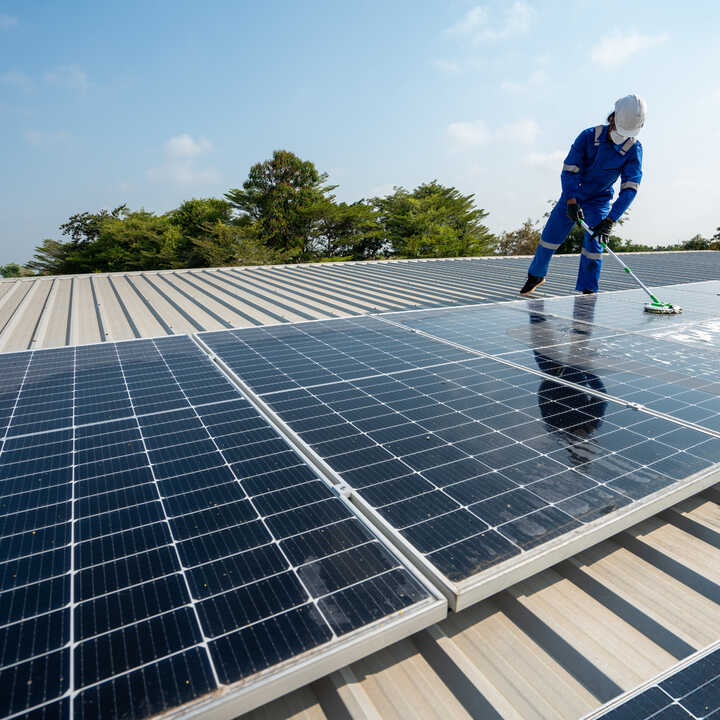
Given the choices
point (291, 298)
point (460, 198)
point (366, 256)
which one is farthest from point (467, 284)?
point (460, 198)

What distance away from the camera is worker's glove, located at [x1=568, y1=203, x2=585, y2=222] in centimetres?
1038

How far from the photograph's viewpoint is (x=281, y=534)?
2975 mm

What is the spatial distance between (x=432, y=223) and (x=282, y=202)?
17136 millimetres

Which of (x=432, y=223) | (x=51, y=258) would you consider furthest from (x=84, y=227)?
(x=432, y=223)

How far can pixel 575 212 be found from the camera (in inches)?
410

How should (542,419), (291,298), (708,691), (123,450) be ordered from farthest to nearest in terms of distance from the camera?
(291,298), (542,419), (123,450), (708,691)

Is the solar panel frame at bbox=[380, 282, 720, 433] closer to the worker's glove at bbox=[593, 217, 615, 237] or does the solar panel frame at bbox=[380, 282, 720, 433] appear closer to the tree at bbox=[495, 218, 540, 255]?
the worker's glove at bbox=[593, 217, 615, 237]

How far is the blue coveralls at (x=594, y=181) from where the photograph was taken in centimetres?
985

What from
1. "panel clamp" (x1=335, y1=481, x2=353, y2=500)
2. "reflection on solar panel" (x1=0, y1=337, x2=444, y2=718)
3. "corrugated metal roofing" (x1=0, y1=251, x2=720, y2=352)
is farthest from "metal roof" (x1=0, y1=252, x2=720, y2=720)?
"corrugated metal roofing" (x1=0, y1=251, x2=720, y2=352)

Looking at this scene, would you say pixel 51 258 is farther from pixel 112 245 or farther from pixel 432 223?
pixel 432 223

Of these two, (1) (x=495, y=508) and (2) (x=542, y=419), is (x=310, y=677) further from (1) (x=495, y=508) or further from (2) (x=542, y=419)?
(2) (x=542, y=419)

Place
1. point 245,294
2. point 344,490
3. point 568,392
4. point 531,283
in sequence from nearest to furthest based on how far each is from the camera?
point 344,490, point 568,392, point 531,283, point 245,294

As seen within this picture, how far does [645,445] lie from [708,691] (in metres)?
2.06

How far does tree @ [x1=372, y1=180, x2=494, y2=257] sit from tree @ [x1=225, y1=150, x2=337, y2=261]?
330 inches
